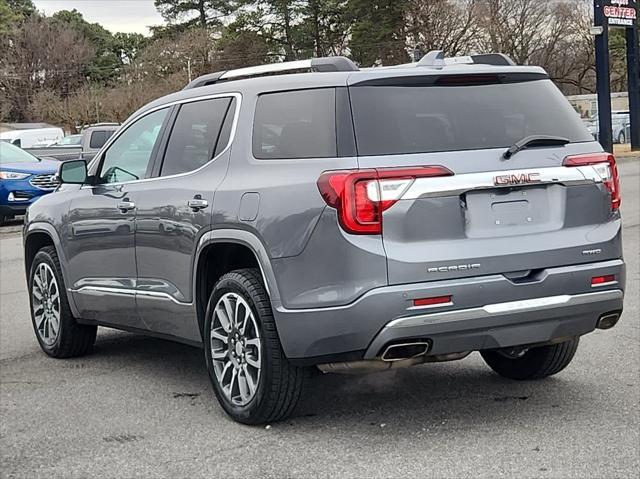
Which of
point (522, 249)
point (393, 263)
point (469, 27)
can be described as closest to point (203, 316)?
point (393, 263)

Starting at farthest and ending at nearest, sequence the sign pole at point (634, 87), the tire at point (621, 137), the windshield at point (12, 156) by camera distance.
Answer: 1. the tire at point (621, 137)
2. the sign pole at point (634, 87)
3. the windshield at point (12, 156)

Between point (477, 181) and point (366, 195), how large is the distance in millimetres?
551

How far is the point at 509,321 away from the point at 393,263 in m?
0.64

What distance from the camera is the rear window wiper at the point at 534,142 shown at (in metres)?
5.04

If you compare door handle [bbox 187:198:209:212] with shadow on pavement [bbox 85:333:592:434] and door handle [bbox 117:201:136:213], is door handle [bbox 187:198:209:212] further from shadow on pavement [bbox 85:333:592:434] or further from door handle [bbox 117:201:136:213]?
shadow on pavement [bbox 85:333:592:434]

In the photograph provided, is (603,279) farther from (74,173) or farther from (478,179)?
(74,173)

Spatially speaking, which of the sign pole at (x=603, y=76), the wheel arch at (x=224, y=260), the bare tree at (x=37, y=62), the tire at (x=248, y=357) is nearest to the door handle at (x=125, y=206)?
the wheel arch at (x=224, y=260)

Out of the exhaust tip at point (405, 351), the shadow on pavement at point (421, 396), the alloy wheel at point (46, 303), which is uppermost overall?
the exhaust tip at point (405, 351)

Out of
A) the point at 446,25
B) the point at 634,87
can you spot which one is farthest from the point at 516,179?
the point at 446,25

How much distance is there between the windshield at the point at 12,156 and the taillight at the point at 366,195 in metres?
15.8

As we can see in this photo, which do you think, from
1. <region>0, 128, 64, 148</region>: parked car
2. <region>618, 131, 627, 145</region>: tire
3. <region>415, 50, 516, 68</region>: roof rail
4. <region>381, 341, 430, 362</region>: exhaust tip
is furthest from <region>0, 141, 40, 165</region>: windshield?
<region>618, 131, 627, 145</region>: tire

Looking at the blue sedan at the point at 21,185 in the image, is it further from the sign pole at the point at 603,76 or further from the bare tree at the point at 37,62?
the bare tree at the point at 37,62

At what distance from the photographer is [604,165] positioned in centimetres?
534

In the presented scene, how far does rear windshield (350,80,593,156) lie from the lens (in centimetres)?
495
